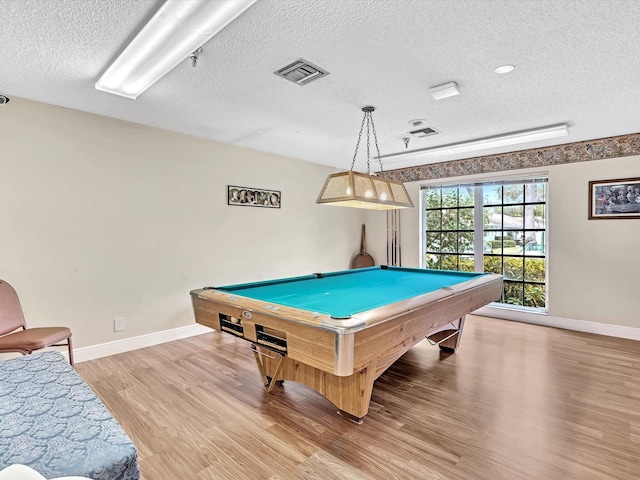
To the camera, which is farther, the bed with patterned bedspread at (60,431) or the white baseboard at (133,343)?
the white baseboard at (133,343)

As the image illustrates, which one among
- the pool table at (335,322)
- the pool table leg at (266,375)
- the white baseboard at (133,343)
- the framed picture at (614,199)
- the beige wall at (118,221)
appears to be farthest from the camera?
the framed picture at (614,199)

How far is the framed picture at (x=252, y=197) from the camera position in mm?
4277

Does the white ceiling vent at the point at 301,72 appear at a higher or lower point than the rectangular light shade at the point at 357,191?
higher

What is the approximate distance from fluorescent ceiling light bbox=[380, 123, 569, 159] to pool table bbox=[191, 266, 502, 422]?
5.73 feet

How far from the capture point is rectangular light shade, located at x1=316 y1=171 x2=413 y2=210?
105 inches

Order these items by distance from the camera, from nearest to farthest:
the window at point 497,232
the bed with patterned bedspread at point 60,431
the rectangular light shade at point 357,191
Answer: the bed with patterned bedspread at point 60,431 < the rectangular light shade at point 357,191 < the window at point 497,232

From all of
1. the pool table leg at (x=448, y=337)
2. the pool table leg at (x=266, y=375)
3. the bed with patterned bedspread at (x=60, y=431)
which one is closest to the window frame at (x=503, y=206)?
the pool table leg at (x=448, y=337)

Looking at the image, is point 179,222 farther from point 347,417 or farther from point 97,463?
point 97,463

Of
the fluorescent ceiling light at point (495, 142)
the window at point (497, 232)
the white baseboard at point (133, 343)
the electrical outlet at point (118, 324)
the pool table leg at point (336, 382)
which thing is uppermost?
the fluorescent ceiling light at point (495, 142)

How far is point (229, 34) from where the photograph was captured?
1.90 meters

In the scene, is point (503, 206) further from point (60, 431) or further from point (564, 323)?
point (60, 431)

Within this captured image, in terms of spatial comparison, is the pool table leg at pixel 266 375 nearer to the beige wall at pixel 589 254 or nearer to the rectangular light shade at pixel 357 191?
the rectangular light shade at pixel 357 191

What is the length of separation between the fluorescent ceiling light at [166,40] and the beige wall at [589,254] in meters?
4.39

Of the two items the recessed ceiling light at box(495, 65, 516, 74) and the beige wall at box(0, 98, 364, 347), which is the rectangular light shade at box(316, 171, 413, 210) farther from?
the beige wall at box(0, 98, 364, 347)
